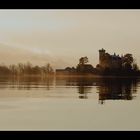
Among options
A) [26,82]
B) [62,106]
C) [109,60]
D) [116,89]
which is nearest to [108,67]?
[109,60]

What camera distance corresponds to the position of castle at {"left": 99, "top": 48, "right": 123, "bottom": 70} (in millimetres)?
2773

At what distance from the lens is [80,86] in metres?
2.74

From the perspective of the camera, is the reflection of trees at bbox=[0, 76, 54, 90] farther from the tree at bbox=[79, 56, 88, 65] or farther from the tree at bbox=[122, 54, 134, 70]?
the tree at bbox=[122, 54, 134, 70]

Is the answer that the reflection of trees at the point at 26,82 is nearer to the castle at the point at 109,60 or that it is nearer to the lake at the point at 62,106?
the lake at the point at 62,106

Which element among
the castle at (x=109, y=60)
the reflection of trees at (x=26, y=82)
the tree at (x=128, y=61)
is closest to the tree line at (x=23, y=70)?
the reflection of trees at (x=26, y=82)

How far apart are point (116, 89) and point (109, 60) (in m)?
0.21

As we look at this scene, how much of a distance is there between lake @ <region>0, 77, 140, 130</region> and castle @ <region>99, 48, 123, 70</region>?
188 millimetres

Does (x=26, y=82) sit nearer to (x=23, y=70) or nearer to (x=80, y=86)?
(x=23, y=70)

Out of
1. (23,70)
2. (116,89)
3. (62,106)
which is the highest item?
(23,70)

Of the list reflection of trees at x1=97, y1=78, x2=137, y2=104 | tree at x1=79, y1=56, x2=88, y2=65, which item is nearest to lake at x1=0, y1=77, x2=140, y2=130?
reflection of trees at x1=97, y1=78, x2=137, y2=104

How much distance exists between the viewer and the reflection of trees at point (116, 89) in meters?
2.74

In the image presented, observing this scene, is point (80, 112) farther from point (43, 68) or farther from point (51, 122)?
point (43, 68)
